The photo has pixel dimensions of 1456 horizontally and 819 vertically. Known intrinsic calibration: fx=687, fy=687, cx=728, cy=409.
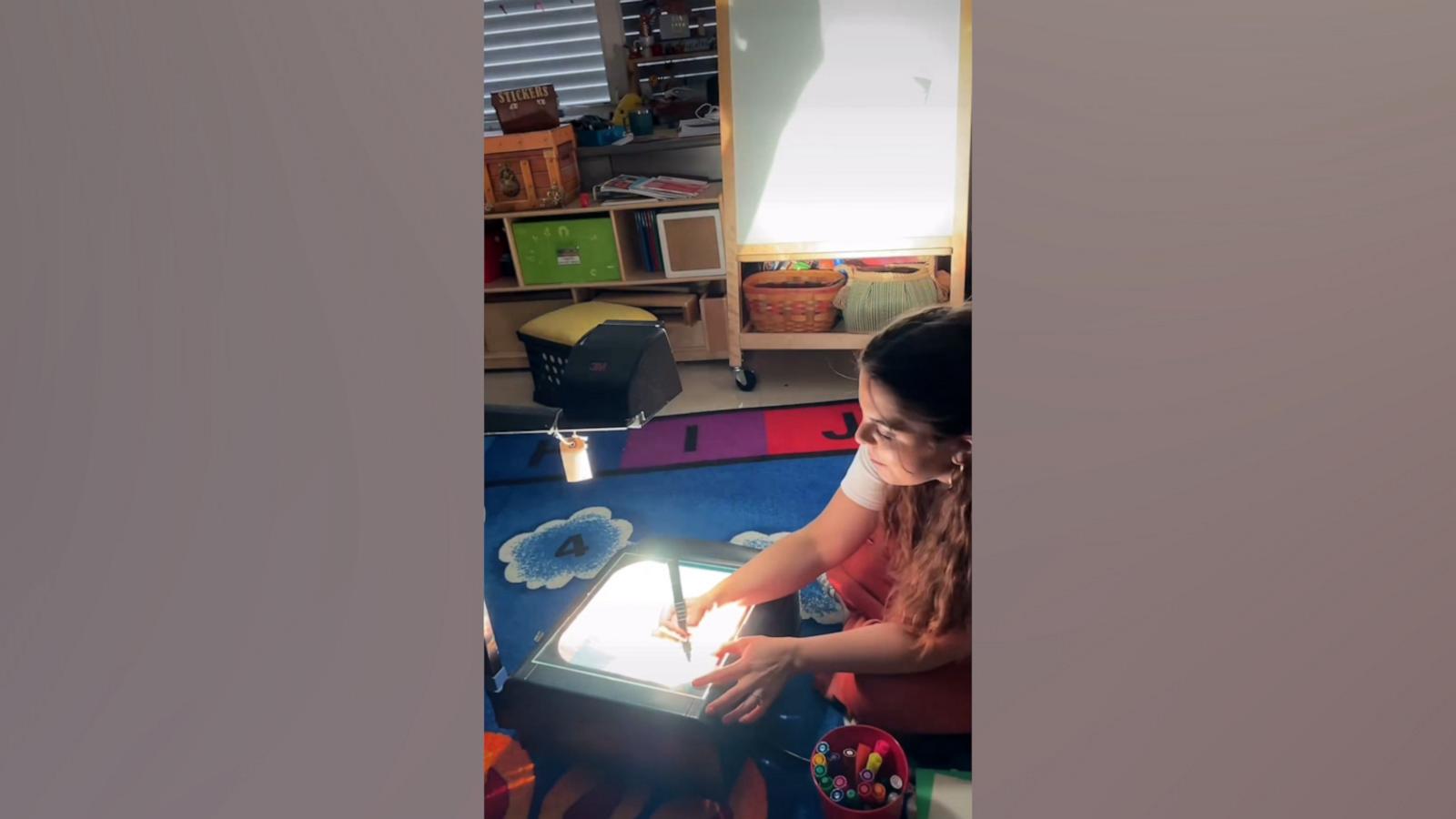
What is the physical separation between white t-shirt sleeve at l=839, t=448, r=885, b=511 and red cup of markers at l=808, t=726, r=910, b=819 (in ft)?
1.01

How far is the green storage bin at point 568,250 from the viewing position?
2.75 metres

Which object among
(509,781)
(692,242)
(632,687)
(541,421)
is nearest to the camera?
(541,421)

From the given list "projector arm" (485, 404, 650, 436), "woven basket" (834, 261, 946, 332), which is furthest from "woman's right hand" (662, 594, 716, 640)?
"woven basket" (834, 261, 946, 332)

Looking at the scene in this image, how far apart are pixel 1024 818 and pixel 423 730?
0.33 metres

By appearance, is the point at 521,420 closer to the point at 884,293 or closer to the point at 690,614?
the point at 690,614

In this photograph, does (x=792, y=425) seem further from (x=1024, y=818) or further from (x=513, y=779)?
(x=1024, y=818)

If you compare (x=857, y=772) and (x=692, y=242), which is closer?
(x=857, y=772)

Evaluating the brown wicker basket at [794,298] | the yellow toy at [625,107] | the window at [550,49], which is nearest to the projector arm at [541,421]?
the brown wicker basket at [794,298]

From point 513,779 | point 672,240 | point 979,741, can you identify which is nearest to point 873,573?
point 513,779

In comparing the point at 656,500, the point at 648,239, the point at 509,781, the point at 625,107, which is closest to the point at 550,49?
the point at 625,107

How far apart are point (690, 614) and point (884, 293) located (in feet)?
3.89

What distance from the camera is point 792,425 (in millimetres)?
2189

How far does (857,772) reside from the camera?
0.91 m

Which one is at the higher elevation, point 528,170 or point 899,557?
point 528,170
